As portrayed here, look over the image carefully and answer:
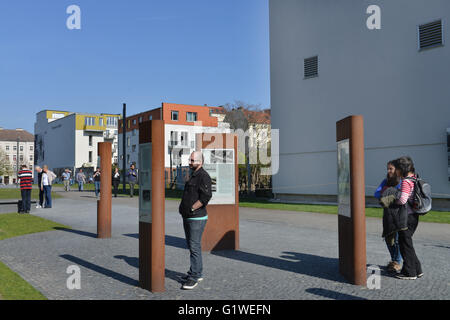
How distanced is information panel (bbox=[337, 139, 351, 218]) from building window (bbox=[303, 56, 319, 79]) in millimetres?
16126

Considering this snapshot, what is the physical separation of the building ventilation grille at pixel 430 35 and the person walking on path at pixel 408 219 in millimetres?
13601

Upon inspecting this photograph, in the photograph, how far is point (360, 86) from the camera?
64.3ft

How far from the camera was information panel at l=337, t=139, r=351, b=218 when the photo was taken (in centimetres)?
593

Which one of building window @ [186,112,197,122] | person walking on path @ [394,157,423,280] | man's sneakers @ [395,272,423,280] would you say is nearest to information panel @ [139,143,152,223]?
person walking on path @ [394,157,423,280]

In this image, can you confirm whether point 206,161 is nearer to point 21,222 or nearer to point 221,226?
point 221,226

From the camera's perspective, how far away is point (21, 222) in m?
12.9

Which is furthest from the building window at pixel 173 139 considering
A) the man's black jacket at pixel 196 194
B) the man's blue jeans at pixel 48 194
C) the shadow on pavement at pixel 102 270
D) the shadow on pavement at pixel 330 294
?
the shadow on pavement at pixel 330 294

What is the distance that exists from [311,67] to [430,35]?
6179 mm

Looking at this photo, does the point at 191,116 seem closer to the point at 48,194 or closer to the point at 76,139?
the point at 76,139

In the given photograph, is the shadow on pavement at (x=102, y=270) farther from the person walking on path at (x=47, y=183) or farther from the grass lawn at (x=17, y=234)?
the person walking on path at (x=47, y=183)

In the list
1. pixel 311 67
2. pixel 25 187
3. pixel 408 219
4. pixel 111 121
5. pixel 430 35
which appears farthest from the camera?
pixel 111 121

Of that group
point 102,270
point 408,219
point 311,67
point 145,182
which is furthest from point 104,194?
point 311,67

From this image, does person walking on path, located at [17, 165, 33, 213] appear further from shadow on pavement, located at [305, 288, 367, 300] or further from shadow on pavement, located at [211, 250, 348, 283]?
shadow on pavement, located at [305, 288, 367, 300]

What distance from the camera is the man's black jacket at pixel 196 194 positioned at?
5.53 meters
